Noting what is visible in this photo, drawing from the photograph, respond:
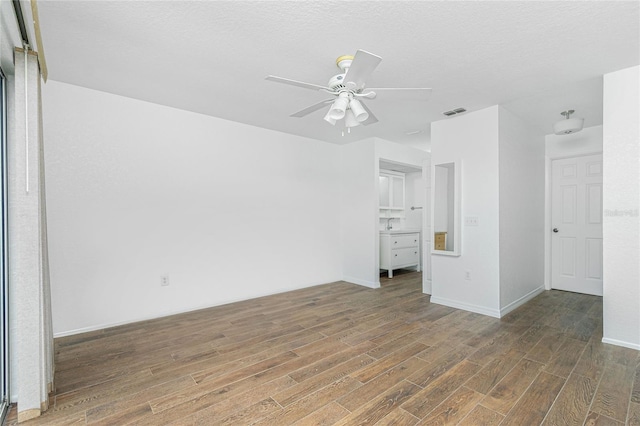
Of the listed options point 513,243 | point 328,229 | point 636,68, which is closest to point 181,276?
point 328,229

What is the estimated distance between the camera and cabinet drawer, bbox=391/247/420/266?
564 centimetres


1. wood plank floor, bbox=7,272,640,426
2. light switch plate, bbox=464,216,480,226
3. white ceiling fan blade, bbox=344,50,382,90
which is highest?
white ceiling fan blade, bbox=344,50,382,90

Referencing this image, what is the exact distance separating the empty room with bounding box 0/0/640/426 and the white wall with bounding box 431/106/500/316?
25 mm

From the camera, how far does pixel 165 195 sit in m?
3.56

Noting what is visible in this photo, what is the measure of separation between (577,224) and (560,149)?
1.17m

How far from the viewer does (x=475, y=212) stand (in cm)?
371

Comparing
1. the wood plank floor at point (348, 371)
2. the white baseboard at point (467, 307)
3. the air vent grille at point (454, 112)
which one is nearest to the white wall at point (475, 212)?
the white baseboard at point (467, 307)

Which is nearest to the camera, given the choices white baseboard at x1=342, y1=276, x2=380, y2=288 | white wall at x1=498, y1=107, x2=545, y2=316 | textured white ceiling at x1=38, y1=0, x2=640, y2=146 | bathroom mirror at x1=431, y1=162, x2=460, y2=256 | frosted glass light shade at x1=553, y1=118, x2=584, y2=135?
textured white ceiling at x1=38, y1=0, x2=640, y2=146

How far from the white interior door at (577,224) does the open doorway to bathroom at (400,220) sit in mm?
2043

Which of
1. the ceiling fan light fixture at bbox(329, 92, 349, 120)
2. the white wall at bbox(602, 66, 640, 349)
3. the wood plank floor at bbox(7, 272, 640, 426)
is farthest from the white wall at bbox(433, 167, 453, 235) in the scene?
the ceiling fan light fixture at bbox(329, 92, 349, 120)

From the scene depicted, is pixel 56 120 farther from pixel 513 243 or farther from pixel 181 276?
pixel 513 243

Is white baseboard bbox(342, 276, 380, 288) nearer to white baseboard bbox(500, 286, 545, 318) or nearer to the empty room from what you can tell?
the empty room

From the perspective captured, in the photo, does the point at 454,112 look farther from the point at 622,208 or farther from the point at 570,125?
the point at 622,208

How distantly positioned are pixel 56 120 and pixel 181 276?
2.04 m
